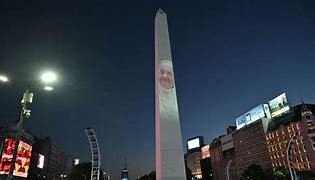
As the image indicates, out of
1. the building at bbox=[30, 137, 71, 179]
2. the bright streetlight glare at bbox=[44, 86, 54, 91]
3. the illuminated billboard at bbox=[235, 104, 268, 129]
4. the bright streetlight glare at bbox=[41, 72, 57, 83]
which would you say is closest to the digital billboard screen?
the illuminated billboard at bbox=[235, 104, 268, 129]

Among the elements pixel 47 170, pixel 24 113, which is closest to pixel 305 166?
A: pixel 24 113

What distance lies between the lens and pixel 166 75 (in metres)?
16.8

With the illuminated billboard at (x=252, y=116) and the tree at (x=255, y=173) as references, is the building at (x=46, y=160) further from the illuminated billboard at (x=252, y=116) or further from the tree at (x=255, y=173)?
the illuminated billboard at (x=252, y=116)

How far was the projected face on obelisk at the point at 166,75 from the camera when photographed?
16500 millimetres

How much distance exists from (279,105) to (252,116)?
16085 mm

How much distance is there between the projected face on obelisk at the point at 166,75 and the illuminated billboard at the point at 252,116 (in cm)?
8099

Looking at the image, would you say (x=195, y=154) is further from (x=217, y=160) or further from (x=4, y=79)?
(x=4, y=79)

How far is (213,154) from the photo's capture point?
130500 mm

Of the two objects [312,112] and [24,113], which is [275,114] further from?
[24,113]

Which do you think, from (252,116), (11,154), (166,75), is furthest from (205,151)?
(166,75)

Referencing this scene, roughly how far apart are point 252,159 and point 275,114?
21558 mm

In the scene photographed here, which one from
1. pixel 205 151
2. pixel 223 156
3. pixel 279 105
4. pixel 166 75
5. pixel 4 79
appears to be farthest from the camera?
pixel 205 151

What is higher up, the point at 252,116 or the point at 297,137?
the point at 252,116

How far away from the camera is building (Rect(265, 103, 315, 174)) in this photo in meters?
67.5
